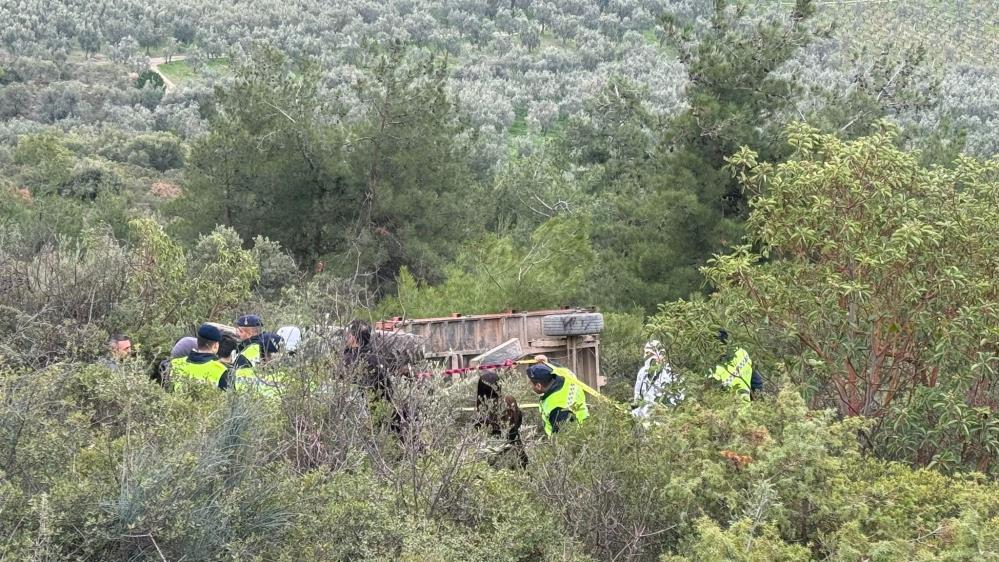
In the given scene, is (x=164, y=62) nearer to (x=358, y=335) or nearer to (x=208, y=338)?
(x=208, y=338)

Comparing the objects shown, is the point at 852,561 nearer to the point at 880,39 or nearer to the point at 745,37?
the point at 745,37

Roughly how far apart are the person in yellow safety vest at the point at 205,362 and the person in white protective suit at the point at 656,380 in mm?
2956

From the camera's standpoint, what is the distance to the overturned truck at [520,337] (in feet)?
39.9

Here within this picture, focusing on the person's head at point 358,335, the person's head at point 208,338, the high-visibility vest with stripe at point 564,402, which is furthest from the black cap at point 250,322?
the high-visibility vest with stripe at point 564,402

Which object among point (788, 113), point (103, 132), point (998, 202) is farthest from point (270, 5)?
point (998, 202)

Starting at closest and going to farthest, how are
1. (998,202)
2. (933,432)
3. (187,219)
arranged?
(933,432), (998,202), (187,219)

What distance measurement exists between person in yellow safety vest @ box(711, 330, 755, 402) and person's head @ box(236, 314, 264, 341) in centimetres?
349

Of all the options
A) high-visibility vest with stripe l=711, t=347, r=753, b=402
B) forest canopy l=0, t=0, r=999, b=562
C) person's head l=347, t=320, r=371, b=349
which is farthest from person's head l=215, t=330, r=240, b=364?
high-visibility vest with stripe l=711, t=347, r=753, b=402

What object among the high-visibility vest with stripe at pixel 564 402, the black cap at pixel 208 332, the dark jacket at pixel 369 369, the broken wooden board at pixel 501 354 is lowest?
the broken wooden board at pixel 501 354

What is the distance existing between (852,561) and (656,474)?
1.39 meters

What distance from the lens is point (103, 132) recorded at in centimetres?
5478

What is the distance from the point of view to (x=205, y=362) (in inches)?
320

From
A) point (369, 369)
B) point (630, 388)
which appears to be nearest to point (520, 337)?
point (630, 388)

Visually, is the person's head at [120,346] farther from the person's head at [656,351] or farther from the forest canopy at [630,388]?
the person's head at [656,351]
